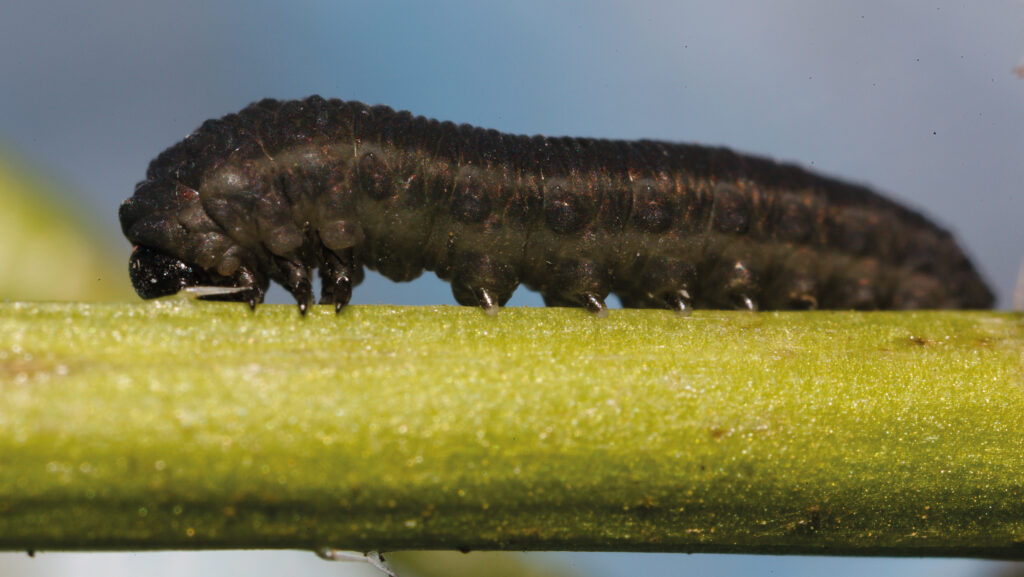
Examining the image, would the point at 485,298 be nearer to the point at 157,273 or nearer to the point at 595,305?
the point at 595,305

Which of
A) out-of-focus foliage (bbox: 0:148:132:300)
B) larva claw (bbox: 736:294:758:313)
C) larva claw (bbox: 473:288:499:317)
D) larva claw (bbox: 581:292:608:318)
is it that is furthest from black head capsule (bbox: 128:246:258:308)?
larva claw (bbox: 736:294:758:313)

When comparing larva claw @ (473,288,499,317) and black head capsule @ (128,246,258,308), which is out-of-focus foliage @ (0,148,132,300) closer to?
black head capsule @ (128,246,258,308)

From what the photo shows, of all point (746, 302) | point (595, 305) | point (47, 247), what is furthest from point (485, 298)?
point (47, 247)

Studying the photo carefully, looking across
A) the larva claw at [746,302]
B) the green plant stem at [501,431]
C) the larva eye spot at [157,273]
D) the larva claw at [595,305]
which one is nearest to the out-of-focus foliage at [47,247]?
the larva eye spot at [157,273]

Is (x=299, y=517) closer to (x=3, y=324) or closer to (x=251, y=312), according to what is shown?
(x=251, y=312)

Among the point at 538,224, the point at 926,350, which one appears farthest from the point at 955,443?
the point at 538,224
